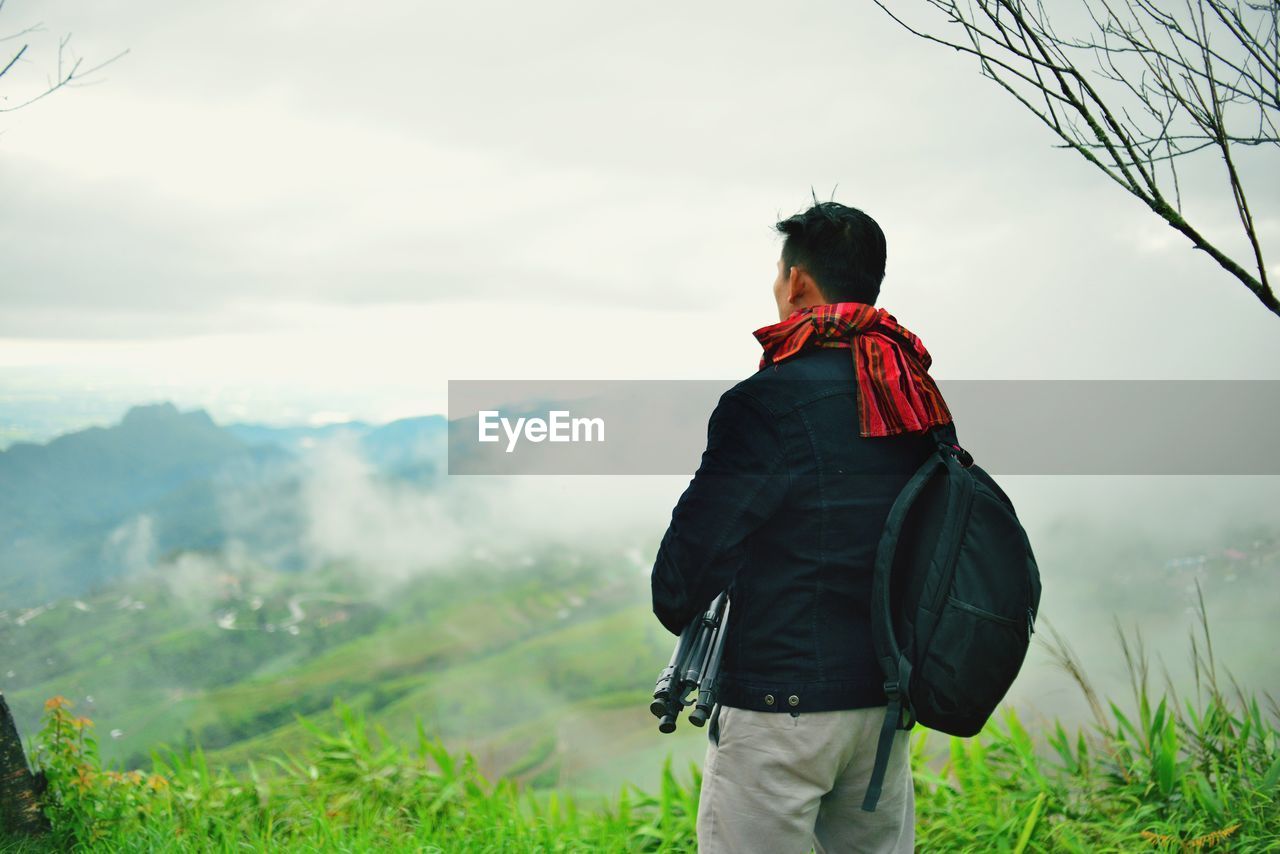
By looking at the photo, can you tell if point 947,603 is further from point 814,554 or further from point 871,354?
point 871,354

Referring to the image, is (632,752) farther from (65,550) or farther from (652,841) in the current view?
(65,550)

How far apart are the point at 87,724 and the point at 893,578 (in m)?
2.74

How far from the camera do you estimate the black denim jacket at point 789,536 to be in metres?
1.54

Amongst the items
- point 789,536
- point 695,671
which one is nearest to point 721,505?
point 789,536

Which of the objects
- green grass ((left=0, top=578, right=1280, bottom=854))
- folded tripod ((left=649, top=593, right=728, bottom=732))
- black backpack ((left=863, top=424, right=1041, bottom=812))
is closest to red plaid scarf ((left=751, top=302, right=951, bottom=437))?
black backpack ((left=863, top=424, right=1041, bottom=812))

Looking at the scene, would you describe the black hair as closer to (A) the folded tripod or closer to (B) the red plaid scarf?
(B) the red plaid scarf

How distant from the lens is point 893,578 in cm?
166

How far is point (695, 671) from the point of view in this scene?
1652 millimetres

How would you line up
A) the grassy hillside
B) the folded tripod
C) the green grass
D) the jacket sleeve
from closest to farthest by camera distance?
the jacket sleeve, the folded tripod, the green grass, the grassy hillside

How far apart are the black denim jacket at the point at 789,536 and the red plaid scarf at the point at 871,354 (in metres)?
0.02

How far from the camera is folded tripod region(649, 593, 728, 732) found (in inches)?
64.4

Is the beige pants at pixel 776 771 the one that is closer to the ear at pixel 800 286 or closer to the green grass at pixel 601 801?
the ear at pixel 800 286

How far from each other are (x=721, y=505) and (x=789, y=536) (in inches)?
5.9

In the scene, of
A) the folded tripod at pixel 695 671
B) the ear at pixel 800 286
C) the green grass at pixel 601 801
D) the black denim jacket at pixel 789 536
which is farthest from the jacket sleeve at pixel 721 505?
the green grass at pixel 601 801
